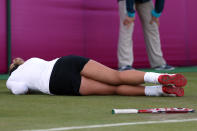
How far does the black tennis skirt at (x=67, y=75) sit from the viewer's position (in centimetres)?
657

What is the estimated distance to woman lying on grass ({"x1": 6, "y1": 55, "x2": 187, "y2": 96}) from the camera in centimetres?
654

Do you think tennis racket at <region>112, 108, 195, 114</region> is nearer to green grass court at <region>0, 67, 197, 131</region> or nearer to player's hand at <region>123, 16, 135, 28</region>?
green grass court at <region>0, 67, 197, 131</region>

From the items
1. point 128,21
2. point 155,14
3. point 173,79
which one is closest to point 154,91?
point 173,79

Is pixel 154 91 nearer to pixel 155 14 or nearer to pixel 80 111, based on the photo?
pixel 80 111

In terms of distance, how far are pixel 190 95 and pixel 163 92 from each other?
1.65 feet

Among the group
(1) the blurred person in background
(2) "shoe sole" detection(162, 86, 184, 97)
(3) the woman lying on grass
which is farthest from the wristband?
(2) "shoe sole" detection(162, 86, 184, 97)

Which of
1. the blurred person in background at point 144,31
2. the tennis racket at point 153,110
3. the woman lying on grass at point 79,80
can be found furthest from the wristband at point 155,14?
the tennis racket at point 153,110

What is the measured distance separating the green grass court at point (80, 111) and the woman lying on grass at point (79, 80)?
0.10 metres

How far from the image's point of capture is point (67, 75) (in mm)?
6562

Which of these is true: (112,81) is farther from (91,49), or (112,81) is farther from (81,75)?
(91,49)

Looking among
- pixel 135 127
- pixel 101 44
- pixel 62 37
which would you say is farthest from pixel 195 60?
pixel 135 127

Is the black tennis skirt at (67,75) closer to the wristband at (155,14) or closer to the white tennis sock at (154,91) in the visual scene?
the white tennis sock at (154,91)

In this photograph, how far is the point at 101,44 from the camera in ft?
36.8

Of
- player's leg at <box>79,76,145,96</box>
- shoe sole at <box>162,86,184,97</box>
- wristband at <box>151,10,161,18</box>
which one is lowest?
player's leg at <box>79,76,145,96</box>
